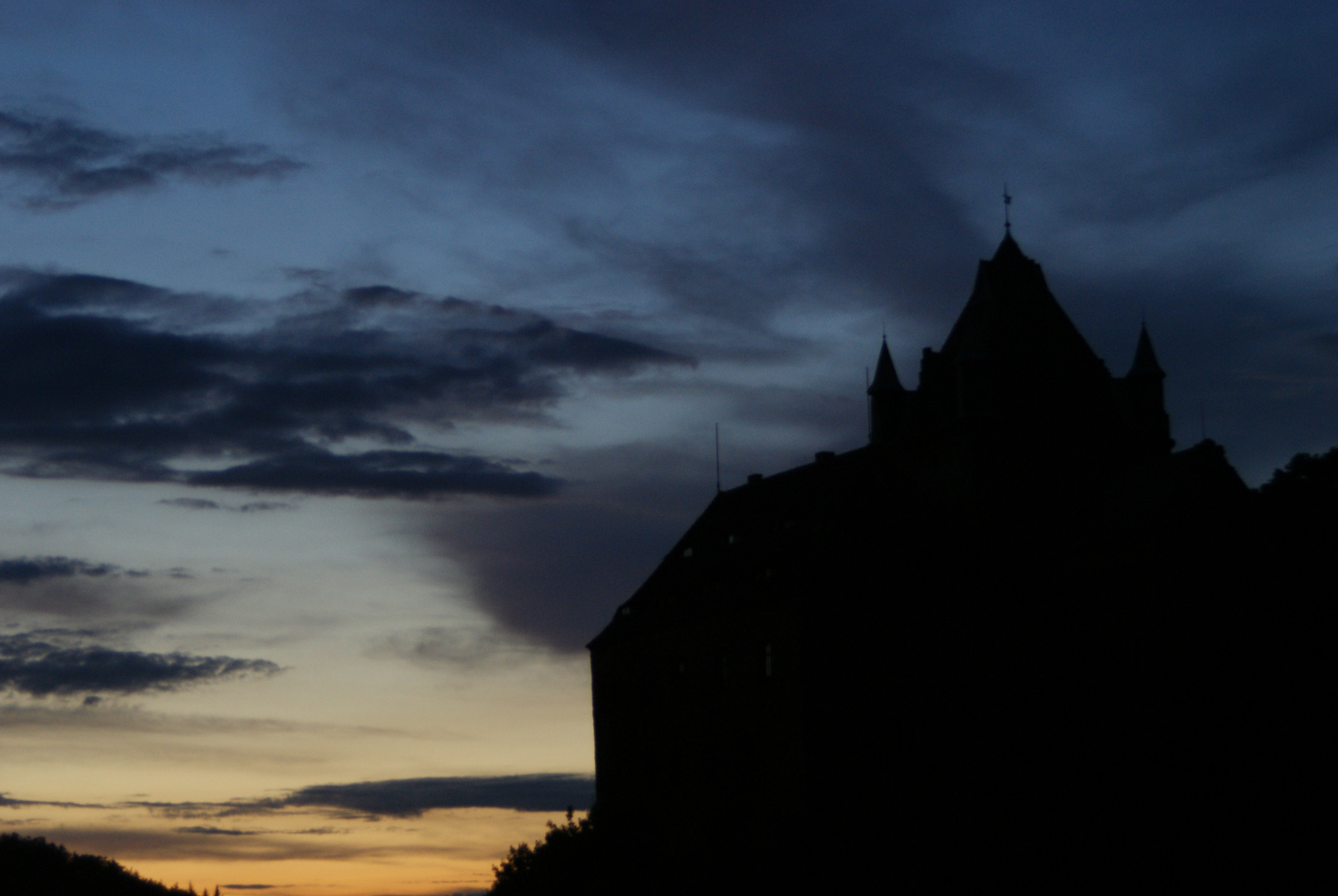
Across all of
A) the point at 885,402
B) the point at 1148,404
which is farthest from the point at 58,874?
the point at 1148,404

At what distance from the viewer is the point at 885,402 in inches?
2547

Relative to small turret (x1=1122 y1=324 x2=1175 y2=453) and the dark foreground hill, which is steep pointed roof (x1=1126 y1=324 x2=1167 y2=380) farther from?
the dark foreground hill

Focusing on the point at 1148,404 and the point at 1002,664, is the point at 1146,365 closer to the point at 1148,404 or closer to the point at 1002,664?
the point at 1148,404

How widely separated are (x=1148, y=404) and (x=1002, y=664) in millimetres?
13902

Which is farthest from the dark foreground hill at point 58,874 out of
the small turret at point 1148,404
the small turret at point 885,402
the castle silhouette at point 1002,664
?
the small turret at point 1148,404

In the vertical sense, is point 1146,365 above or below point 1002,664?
above

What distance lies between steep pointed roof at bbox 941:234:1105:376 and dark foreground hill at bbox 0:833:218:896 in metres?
54.3

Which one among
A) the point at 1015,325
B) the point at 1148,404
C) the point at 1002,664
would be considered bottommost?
the point at 1002,664

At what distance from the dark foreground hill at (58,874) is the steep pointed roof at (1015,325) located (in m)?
54.3

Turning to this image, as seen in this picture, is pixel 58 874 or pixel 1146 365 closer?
pixel 1146 365

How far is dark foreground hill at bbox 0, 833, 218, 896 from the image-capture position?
3137 inches

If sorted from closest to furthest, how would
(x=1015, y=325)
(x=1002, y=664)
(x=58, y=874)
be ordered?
(x=1002, y=664) < (x=1015, y=325) < (x=58, y=874)

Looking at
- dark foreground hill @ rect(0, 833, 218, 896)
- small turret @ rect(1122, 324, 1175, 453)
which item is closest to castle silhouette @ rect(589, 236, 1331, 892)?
small turret @ rect(1122, 324, 1175, 453)

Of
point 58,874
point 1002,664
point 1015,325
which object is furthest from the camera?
point 58,874
